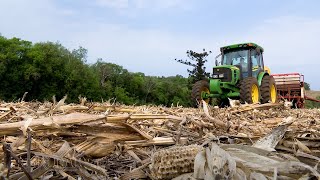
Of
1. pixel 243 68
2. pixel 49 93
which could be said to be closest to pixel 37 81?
pixel 49 93

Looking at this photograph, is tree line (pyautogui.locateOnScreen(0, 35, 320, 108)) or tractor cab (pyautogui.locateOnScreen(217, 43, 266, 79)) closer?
tractor cab (pyautogui.locateOnScreen(217, 43, 266, 79))

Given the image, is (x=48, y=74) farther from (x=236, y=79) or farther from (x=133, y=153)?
(x=133, y=153)

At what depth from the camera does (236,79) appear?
574 inches

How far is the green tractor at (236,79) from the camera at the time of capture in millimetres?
13773

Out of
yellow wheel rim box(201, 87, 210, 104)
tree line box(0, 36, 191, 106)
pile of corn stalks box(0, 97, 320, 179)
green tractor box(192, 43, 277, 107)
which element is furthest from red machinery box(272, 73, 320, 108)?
pile of corn stalks box(0, 97, 320, 179)

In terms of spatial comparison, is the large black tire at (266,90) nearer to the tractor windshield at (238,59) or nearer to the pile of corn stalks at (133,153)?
the tractor windshield at (238,59)

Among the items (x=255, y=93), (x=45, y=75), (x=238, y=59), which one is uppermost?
(x=45, y=75)

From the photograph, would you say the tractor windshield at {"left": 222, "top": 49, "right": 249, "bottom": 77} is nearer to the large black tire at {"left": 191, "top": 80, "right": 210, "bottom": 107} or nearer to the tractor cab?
the tractor cab

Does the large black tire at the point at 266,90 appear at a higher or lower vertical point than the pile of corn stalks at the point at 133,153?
higher

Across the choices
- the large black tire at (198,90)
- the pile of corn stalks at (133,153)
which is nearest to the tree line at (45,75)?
the large black tire at (198,90)

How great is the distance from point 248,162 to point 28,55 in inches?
1720

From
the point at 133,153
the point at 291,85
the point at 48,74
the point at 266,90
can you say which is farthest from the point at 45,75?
the point at 133,153

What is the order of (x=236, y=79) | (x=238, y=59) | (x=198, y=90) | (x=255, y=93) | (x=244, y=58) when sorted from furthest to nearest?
1. (x=238, y=59)
2. (x=244, y=58)
3. (x=236, y=79)
4. (x=198, y=90)
5. (x=255, y=93)

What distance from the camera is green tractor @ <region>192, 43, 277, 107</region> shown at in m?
13.8
